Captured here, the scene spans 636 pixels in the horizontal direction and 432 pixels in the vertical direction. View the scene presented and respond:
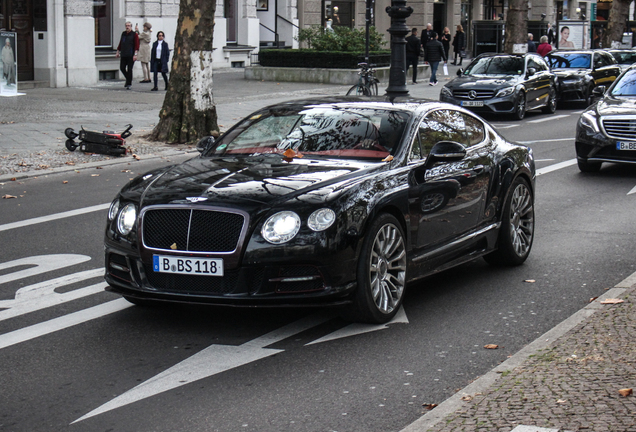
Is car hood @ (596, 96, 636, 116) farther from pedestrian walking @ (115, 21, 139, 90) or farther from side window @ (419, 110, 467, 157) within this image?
pedestrian walking @ (115, 21, 139, 90)

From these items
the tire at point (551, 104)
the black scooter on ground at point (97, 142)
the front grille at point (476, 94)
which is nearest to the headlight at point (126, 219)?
the black scooter on ground at point (97, 142)

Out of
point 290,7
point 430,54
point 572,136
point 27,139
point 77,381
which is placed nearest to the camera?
point 77,381

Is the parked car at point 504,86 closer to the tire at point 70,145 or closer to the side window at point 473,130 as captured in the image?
the tire at point 70,145

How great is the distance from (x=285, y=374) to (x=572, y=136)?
51.1 ft

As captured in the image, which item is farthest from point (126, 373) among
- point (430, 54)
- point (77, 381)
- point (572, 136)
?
point (430, 54)

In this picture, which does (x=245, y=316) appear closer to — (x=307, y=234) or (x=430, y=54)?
(x=307, y=234)

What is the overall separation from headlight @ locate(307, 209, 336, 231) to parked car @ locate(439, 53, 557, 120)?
1782cm

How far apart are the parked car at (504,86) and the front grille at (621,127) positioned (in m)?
9.22

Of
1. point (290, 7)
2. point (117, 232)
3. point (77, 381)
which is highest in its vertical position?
point (290, 7)

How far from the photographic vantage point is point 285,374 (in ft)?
17.9

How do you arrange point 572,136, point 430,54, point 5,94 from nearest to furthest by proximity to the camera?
point 572,136 → point 5,94 → point 430,54

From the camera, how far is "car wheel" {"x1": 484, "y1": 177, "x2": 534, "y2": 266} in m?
8.12

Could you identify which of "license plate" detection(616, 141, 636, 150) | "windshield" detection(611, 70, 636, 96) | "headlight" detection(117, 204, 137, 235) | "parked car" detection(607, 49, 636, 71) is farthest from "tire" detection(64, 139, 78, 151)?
"parked car" detection(607, 49, 636, 71)

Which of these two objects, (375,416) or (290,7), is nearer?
(375,416)
